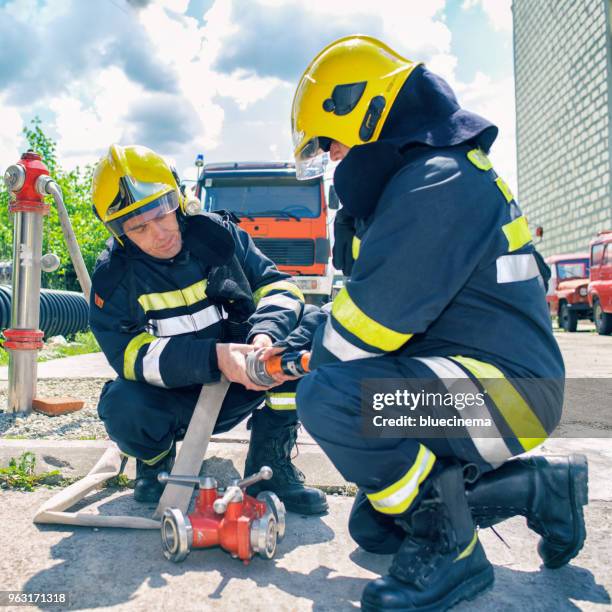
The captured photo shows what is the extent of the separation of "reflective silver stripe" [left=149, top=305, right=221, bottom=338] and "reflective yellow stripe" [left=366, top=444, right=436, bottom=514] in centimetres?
123

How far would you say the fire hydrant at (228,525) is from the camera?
183 centimetres

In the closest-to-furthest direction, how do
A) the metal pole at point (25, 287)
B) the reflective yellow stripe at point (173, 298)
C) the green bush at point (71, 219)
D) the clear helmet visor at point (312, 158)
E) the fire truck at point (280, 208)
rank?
the clear helmet visor at point (312, 158)
the reflective yellow stripe at point (173, 298)
the metal pole at point (25, 287)
the fire truck at point (280, 208)
the green bush at point (71, 219)

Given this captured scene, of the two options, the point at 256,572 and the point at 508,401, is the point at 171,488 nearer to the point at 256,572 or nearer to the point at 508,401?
the point at 256,572

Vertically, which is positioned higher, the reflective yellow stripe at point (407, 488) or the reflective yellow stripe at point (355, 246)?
the reflective yellow stripe at point (355, 246)

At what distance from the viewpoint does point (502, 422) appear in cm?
175

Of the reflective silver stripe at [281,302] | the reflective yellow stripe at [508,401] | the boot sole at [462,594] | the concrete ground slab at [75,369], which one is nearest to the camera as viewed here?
the boot sole at [462,594]

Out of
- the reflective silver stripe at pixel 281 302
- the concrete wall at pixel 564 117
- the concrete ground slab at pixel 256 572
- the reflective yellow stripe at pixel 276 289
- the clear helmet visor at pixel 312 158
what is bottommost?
the concrete ground slab at pixel 256 572

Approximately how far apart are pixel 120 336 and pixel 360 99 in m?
1.33

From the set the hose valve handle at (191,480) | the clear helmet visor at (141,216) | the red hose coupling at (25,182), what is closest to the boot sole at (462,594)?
the hose valve handle at (191,480)

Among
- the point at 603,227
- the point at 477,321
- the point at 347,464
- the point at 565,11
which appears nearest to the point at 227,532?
the point at 347,464

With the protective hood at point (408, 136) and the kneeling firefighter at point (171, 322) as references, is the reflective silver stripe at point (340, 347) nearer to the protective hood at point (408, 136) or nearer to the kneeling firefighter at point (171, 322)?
the protective hood at point (408, 136)

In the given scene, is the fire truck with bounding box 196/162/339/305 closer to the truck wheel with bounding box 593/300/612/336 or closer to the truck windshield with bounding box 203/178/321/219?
the truck windshield with bounding box 203/178/321/219

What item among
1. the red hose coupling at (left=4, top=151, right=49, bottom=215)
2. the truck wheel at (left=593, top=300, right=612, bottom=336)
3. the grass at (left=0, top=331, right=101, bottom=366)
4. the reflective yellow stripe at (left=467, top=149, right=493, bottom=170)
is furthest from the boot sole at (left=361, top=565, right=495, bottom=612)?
the truck wheel at (left=593, top=300, right=612, bottom=336)

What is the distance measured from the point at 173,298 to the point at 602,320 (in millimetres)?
12567
